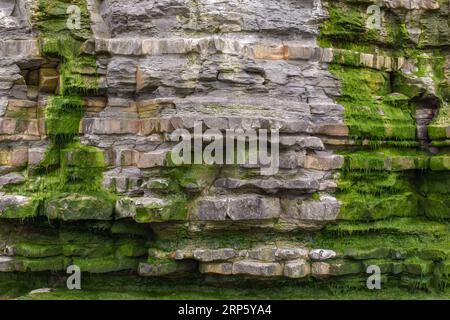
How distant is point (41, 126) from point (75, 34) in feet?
5.46

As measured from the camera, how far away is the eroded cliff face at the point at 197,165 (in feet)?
28.8

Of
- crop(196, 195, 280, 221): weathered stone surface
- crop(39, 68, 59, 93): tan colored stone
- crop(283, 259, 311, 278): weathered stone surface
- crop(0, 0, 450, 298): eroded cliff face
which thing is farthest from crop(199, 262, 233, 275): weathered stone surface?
crop(39, 68, 59, 93): tan colored stone

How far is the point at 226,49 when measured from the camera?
29.3 ft

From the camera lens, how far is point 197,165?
8.74 m

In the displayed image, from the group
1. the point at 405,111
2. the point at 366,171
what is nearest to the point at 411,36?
the point at 405,111

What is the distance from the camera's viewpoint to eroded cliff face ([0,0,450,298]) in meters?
8.77

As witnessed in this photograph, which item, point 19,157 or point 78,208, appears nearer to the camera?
point 78,208

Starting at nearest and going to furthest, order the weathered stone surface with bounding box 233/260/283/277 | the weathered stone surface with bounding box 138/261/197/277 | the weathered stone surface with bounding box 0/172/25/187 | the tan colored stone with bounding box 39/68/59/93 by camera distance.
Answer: the weathered stone surface with bounding box 233/260/283/277 → the weathered stone surface with bounding box 138/261/197/277 → the weathered stone surface with bounding box 0/172/25/187 → the tan colored stone with bounding box 39/68/59/93

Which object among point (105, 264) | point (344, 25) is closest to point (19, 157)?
point (105, 264)

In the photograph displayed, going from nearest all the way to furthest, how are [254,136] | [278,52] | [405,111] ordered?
[254,136] → [278,52] → [405,111]

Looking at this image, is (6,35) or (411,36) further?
(411,36)

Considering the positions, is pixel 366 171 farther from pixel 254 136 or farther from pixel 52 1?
pixel 52 1

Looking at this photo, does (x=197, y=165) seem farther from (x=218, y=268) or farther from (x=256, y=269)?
(x=256, y=269)

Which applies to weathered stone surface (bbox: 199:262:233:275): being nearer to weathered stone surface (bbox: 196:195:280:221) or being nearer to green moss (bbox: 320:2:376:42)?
weathered stone surface (bbox: 196:195:280:221)
